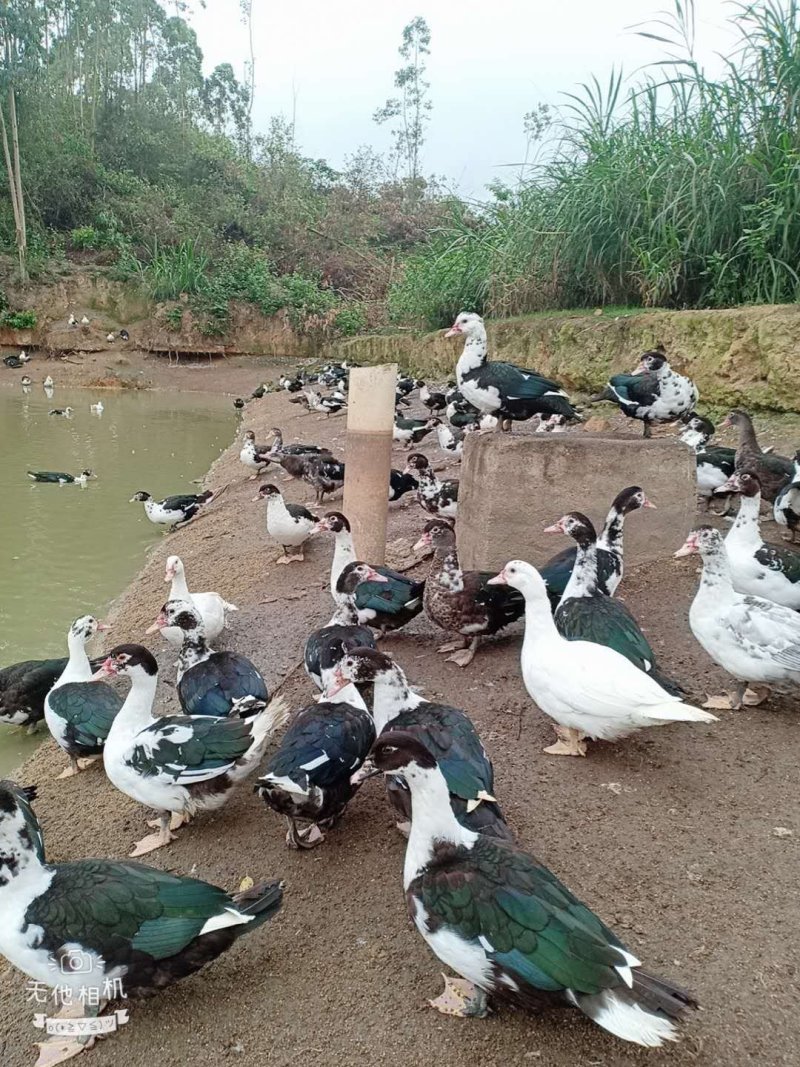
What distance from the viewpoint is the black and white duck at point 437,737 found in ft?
9.18

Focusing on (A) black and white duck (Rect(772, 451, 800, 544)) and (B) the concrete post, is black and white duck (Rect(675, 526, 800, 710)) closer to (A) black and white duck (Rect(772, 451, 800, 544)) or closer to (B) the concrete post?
(A) black and white duck (Rect(772, 451, 800, 544))

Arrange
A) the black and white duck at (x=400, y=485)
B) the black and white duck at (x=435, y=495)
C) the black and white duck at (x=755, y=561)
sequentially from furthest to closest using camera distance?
the black and white duck at (x=400, y=485) → the black and white duck at (x=435, y=495) → the black and white duck at (x=755, y=561)

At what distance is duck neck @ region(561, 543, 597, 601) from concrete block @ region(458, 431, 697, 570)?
0.90 metres

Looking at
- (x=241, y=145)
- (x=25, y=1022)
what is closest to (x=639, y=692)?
(x=25, y=1022)

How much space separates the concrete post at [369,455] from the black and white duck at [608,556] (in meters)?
1.70

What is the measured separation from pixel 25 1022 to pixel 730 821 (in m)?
2.68

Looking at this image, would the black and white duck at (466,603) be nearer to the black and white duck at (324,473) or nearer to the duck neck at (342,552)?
the duck neck at (342,552)

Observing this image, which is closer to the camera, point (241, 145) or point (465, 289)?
point (465, 289)

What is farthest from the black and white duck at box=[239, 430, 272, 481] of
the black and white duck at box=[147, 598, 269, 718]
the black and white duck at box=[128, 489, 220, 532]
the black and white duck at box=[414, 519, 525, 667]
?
the black and white duck at box=[147, 598, 269, 718]

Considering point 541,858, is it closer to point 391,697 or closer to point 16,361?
point 391,697

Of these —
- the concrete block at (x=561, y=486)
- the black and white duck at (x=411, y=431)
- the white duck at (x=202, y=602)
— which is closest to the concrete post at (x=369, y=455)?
the concrete block at (x=561, y=486)

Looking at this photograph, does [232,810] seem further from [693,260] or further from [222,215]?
[222,215]

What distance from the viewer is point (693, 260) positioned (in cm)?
902

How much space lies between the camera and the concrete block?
17.7 ft
